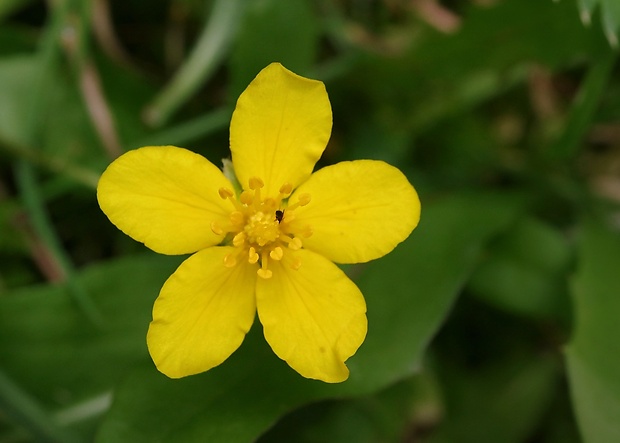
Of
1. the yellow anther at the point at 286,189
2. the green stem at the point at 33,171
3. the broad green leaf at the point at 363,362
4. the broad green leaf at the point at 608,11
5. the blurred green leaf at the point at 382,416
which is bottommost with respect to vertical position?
the blurred green leaf at the point at 382,416

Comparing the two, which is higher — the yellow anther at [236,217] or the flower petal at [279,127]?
the flower petal at [279,127]

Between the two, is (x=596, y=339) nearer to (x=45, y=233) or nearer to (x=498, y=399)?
(x=498, y=399)

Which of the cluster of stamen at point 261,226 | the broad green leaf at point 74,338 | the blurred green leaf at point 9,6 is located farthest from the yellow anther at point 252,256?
the blurred green leaf at point 9,6

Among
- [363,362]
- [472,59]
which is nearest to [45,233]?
[363,362]

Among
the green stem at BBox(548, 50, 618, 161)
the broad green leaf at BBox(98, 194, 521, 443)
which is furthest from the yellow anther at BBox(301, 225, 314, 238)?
the green stem at BBox(548, 50, 618, 161)

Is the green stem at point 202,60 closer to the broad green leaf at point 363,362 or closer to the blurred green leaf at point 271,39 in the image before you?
the blurred green leaf at point 271,39

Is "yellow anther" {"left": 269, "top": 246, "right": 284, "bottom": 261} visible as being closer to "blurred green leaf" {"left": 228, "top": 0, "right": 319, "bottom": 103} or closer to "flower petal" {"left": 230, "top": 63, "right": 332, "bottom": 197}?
"flower petal" {"left": 230, "top": 63, "right": 332, "bottom": 197}

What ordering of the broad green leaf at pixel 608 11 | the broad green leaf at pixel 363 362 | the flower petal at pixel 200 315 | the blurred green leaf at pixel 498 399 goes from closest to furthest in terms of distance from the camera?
1. the flower petal at pixel 200 315
2. the broad green leaf at pixel 363 362
3. the broad green leaf at pixel 608 11
4. the blurred green leaf at pixel 498 399
